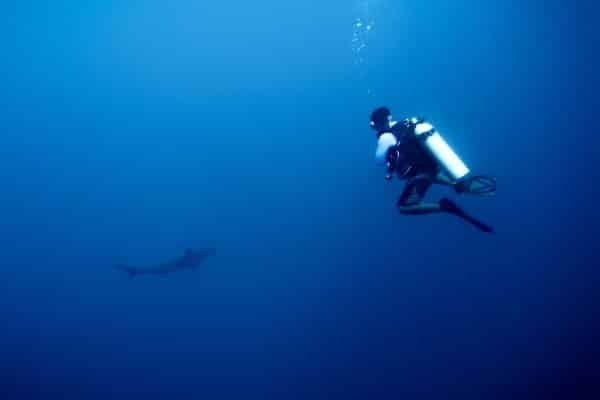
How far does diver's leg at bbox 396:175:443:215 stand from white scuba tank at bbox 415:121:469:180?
0.39m

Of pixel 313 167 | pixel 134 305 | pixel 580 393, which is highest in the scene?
pixel 313 167

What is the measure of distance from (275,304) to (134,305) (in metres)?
14.6

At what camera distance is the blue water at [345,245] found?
70.0 ft

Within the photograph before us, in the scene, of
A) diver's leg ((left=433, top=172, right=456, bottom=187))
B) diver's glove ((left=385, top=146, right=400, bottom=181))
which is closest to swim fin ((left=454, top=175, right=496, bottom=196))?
diver's leg ((left=433, top=172, right=456, bottom=187))

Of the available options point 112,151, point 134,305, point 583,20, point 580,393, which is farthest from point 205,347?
point 112,151

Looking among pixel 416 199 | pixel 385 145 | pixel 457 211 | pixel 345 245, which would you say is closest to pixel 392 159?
pixel 385 145

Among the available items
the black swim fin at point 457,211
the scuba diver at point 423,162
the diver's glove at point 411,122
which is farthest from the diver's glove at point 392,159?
the black swim fin at point 457,211

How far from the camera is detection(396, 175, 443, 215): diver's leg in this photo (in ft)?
18.3

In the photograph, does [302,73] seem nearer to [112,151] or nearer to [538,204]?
[112,151]

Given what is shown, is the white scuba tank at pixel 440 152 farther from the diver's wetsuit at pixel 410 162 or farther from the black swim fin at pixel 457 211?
the black swim fin at pixel 457 211

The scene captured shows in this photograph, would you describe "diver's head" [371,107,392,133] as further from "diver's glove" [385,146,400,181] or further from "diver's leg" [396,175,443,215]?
"diver's leg" [396,175,443,215]

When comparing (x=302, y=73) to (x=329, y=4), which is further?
(x=302, y=73)

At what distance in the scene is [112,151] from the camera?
309 ft

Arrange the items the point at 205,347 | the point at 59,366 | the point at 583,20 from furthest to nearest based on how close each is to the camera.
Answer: the point at 583,20, the point at 59,366, the point at 205,347
